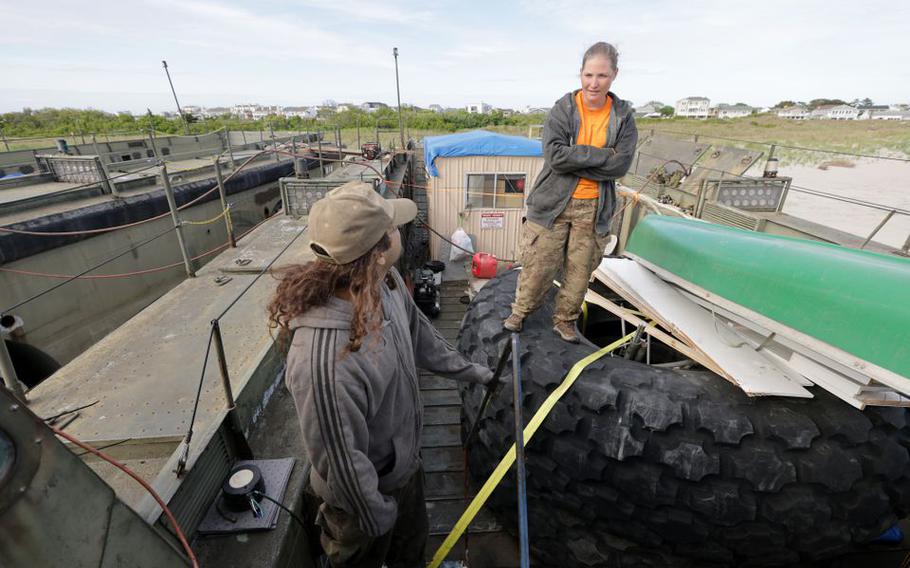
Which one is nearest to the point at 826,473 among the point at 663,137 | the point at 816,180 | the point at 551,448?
the point at 551,448

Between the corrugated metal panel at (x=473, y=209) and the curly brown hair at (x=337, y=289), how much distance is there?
782 centimetres

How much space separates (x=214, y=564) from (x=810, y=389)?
2760mm

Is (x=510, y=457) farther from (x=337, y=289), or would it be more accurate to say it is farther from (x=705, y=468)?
(x=337, y=289)

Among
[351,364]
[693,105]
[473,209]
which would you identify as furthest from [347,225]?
[693,105]

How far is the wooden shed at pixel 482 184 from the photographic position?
8828mm

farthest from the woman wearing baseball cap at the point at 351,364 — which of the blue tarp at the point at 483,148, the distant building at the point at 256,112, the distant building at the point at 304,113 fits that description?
the distant building at the point at 256,112

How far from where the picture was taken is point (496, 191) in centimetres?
928

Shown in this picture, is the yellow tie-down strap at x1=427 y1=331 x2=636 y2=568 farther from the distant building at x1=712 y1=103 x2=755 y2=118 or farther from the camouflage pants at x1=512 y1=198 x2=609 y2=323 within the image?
the distant building at x1=712 y1=103 x2=755 y2=118

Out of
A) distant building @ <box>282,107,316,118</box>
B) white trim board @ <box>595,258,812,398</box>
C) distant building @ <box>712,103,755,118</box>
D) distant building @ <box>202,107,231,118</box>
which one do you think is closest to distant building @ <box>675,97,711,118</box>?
distant building @ <box>712,103,755,118</box>

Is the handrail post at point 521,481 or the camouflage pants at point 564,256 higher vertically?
the camouflage pants at point 564,256

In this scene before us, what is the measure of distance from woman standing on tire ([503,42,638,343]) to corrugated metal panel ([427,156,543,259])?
21.3ft

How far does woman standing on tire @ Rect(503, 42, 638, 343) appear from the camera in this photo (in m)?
2.13

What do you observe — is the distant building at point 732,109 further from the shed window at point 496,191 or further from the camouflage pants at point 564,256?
the camouflage pants at point 564,256

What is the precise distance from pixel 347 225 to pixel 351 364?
430 mm
